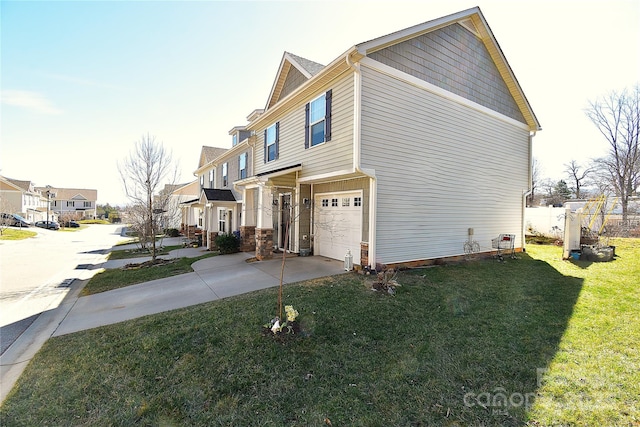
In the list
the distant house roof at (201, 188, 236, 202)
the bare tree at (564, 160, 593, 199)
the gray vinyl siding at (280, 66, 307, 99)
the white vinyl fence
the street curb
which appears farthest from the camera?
the bare tree at (564, 160, 593, 199)

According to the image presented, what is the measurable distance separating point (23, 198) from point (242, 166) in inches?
2060

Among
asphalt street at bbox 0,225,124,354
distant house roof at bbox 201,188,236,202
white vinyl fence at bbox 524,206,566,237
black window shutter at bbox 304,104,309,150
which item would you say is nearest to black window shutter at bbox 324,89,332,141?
black window shutter at bbox 304,104,309,150

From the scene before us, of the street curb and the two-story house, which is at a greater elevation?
the two-story house

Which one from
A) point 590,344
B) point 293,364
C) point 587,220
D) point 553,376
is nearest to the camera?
point 553,376

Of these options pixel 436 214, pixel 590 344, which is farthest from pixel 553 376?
pixel 436 214

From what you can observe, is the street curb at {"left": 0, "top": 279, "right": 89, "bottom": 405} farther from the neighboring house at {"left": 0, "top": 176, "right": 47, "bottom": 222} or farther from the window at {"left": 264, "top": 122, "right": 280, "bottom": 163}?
the neighboring house at {"left": 0, "top": 176, "right": 47, "bottom": 222}

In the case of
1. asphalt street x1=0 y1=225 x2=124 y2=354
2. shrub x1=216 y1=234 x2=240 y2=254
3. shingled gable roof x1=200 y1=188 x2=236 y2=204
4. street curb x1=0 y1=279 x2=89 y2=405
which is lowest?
asphalt street x1=0 y1=225 x2=124 y2=354

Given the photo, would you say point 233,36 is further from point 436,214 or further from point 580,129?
point 580,129

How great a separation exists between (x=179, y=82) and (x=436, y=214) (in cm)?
1132

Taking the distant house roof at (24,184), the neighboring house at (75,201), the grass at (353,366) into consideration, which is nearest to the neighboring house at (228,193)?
the grass at (353,366)

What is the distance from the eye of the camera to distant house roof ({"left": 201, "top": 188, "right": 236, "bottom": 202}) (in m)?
15.2

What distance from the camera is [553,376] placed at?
348 cm

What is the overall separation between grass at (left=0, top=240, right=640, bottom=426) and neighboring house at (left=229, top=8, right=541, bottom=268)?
277cm

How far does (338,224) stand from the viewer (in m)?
9.71
